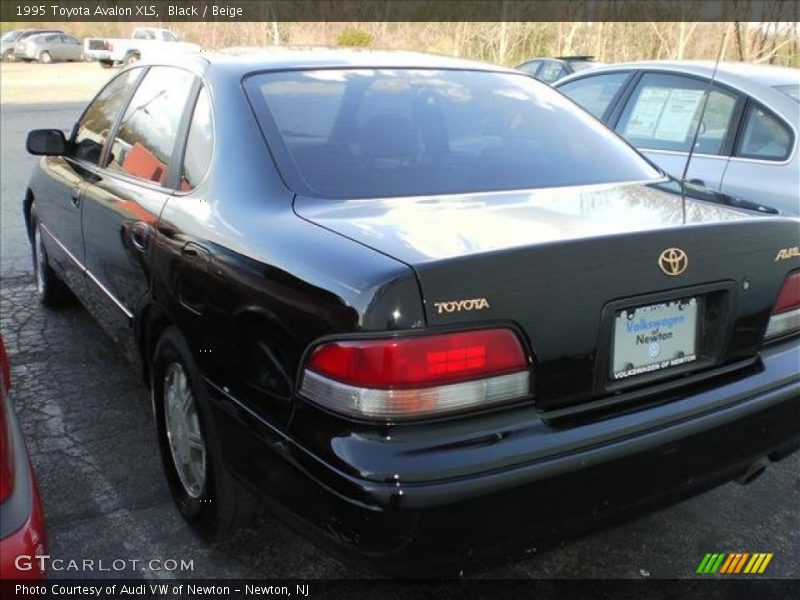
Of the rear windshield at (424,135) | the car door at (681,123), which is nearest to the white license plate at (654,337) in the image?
the rear windshield at (424,135)

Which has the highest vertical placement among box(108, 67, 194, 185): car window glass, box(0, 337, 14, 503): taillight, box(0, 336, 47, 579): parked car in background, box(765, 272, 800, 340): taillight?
box(108, 67, 194, 185): car window glass

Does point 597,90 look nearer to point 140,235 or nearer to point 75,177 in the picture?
point 75,177

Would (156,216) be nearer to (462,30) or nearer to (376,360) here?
(376,360)

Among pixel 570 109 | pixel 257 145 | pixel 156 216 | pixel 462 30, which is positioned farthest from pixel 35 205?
pixel 462 30

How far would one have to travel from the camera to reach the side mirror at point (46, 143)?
398cm

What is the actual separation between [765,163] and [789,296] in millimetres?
2233

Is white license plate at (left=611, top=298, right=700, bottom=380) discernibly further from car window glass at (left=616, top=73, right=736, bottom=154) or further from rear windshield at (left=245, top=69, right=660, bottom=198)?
car window glass at (left=616, top=73, right=736, bottom=154)

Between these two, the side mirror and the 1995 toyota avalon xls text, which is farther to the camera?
the side mirror

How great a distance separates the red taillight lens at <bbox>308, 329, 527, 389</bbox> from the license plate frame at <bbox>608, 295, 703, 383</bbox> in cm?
34

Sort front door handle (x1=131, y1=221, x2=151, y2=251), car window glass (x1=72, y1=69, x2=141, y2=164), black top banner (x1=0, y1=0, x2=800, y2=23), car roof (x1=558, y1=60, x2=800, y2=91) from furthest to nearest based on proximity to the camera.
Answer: black top banner (x1=0, y1=0, x2=800, y2=23) → car roof (x1=558, y1=60, x2=800, y2=91) → car window glass (x1=72, y1=69, x2=141, y2=164) → front door handle (x1=131, y1=221, x2=151, y2=251)

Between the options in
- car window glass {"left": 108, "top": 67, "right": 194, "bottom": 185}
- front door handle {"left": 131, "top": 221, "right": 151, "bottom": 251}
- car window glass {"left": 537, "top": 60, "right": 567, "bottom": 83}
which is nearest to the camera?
front door handle {"left": 131, "top": 221, "right": 151, "bottom": 251}

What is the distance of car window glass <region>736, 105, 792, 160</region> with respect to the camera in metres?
4.37

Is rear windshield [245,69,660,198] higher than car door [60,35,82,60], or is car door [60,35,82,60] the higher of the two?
rear windshield [245,69,660,198]

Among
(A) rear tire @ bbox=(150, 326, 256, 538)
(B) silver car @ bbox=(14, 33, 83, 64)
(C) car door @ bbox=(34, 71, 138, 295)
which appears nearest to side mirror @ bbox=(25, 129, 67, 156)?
(C) car door @ bbox=(34, 71, 138, 295)
